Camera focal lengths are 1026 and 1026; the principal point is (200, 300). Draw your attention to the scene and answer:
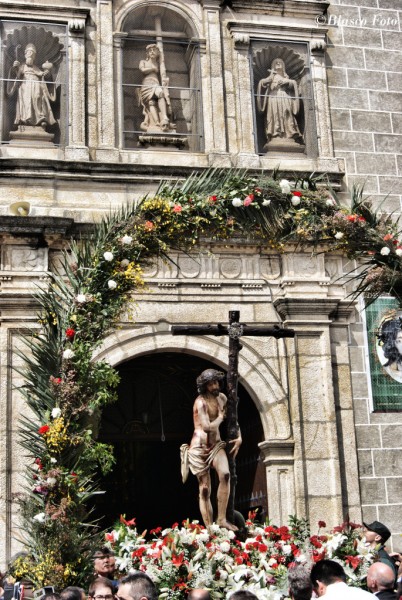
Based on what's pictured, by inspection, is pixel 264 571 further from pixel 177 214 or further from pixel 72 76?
pixel 72 76

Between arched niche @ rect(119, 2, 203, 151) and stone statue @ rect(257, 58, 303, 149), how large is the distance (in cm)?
88

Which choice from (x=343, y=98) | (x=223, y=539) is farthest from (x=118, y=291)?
(x=343, y=98)

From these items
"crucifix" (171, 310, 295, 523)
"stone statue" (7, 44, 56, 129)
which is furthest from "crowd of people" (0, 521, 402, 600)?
"stone statue" (7, 44, 56, 129)

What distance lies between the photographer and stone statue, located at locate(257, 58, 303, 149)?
43.7 feet

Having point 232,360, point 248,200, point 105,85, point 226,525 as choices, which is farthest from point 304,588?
point 105,85

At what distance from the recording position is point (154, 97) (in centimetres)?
1316

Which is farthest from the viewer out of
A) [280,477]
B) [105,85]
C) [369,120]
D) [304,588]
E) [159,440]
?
[159,440]

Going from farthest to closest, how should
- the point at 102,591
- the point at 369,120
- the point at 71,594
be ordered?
1. the point at 369,120
2. the point at 102,591
3. the point at 71,594

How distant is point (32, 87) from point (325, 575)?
8.60 m

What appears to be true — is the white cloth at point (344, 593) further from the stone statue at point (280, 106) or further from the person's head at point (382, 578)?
the stone statue at point (280, 106)

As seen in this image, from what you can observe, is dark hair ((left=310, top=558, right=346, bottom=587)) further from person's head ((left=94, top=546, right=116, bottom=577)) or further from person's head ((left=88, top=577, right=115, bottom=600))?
person's head ((left=94, top=546, right=116, bottom=577))

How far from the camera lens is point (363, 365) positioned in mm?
12641

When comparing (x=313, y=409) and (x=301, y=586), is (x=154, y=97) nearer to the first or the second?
(x=313, y=409)

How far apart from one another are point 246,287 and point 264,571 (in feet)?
16.2
